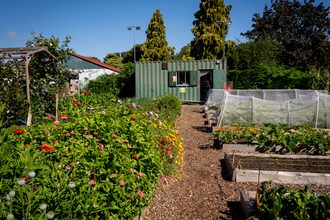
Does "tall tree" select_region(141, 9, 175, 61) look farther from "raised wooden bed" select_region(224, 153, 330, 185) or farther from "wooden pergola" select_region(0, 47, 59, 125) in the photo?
"raised wooden bed" select_region(224, 153, 330, 185)

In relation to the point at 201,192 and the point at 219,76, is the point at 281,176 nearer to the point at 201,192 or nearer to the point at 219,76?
the point at 201,192

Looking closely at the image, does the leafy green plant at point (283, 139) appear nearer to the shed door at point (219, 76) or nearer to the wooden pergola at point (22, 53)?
the wooden pergola at point (22, 53)

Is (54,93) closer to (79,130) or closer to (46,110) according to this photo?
(46,110)

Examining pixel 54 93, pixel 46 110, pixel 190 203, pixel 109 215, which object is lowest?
pixel 190 203

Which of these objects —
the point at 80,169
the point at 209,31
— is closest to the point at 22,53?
the point at 80,169

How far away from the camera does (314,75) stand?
52.5 feet

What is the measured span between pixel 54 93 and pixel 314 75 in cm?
1643

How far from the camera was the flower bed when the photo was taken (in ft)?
5.28

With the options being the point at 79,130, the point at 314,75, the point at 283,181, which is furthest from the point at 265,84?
the point at 79,130

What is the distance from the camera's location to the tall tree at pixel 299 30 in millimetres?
25448

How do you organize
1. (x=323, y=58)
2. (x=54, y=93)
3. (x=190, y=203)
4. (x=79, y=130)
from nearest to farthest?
(x=79, y=130)
(x=190, y=203)
(x=54, y=93)
(x=323, y=58)

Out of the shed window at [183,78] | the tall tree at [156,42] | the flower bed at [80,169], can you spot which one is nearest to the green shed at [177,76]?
the shed window at [183,78]

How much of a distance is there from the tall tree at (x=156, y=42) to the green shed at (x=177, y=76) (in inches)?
561

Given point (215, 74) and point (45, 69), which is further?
point (215, 74)
